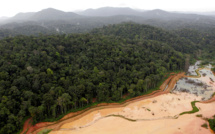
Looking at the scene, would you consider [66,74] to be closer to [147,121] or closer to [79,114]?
[79,114]

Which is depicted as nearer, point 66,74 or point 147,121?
point 147,121

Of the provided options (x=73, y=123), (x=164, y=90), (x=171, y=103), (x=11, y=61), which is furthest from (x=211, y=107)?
(x=11, y=61)

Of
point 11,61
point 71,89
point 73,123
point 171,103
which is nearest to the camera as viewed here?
point 73,123

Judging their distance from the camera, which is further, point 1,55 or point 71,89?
point 1,55

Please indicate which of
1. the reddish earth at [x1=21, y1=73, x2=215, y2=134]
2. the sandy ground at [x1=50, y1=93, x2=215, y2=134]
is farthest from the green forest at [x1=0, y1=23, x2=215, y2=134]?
the sandy ground at [x1=50, y1=93, x2=215, y2=134]

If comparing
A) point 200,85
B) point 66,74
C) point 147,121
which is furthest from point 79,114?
point 200,85

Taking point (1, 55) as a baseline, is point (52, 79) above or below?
below

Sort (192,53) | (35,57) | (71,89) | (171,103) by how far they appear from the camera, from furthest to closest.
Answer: (192,53) → (35,57) → (171,103) → (71,89)

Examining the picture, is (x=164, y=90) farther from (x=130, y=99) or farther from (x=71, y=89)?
(x=71, y=89)
